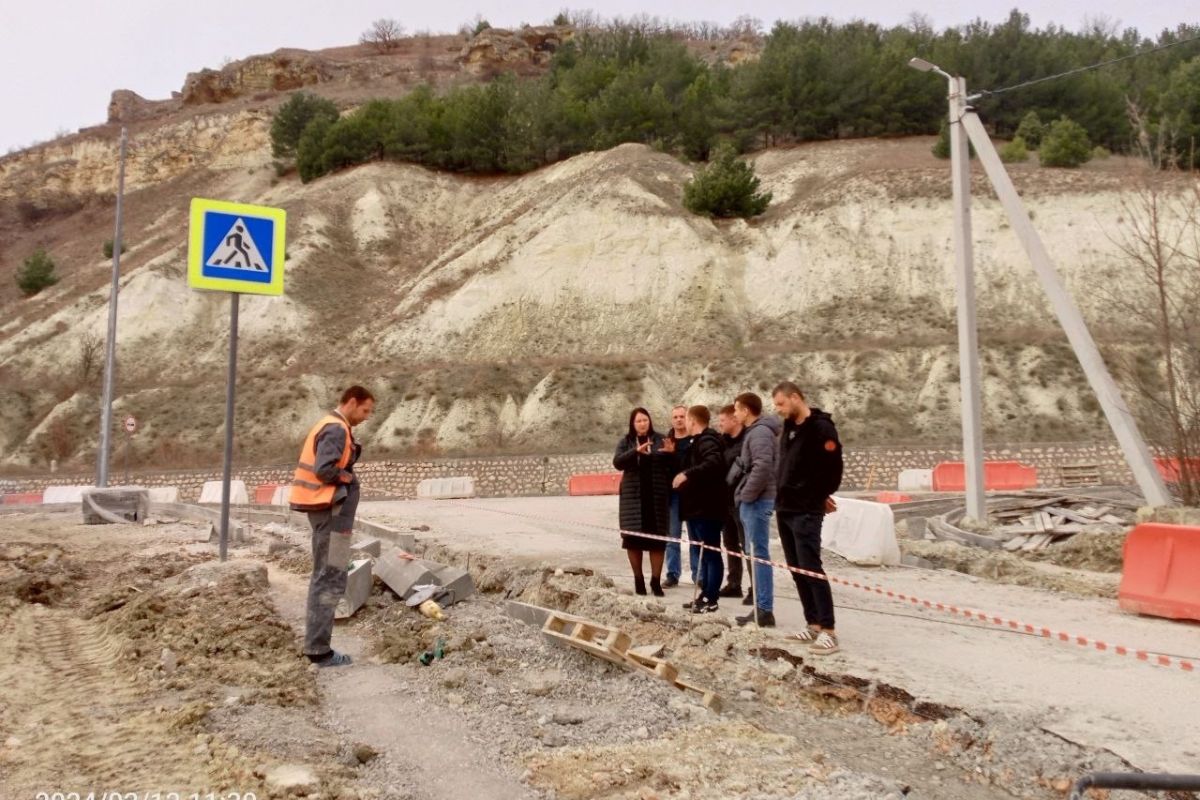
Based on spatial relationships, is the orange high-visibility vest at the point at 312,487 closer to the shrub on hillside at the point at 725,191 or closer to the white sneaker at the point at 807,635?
the white sneaker at the point at 807,635

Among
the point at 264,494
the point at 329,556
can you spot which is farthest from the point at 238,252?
the point at 264,494

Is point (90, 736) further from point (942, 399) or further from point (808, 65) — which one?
point (808, 65)

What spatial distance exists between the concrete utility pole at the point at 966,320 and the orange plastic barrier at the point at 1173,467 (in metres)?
2.41

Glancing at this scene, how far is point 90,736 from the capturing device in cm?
452

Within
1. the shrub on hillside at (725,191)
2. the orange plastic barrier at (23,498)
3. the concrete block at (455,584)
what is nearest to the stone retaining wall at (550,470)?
the orange plastic barrier at (23,498)

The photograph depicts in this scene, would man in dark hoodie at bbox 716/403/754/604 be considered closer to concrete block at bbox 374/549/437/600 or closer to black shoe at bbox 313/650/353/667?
concrete block at bbox 374/549/437/600

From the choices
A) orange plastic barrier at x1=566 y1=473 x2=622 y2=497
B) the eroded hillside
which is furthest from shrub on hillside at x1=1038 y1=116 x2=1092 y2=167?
orange plastic barrier at x1=566 y1=473 x2=622 y2=497

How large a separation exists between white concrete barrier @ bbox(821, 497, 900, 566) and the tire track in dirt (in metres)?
8.44

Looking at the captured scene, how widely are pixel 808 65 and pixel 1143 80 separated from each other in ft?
60.8

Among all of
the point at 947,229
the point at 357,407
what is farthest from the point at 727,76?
the point at 357,407

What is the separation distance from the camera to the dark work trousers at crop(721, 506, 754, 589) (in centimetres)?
825

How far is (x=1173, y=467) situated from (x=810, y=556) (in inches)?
374

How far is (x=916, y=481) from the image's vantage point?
2759cm

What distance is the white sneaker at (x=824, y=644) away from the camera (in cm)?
623
